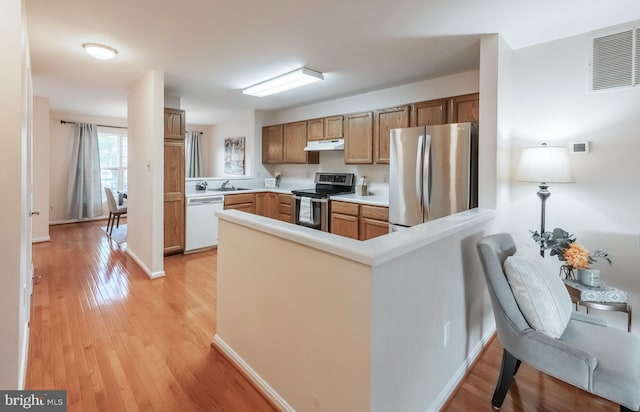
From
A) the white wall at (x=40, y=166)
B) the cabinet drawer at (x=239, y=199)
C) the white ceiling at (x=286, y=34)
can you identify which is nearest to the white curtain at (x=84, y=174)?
the white wall at (x=40, y=166)

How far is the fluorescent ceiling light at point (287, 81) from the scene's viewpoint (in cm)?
351

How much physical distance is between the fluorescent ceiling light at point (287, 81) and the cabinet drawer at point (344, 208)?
1595mm

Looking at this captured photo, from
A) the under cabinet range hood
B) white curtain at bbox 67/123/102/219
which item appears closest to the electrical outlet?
the under cabinet range hood

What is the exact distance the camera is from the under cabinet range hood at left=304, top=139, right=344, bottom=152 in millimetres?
4621

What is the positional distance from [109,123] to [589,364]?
8.69m

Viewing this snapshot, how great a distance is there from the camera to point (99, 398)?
5.82ft

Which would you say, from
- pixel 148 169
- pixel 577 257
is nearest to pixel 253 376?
pixel 577 257

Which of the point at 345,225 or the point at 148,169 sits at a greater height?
the point at 148,169

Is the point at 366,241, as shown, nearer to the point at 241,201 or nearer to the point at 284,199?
the point at 284,199

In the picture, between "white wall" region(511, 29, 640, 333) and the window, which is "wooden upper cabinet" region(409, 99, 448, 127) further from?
the window

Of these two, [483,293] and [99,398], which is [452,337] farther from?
[99,398]

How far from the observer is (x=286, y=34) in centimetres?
260

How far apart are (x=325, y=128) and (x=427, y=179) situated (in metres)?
2.27

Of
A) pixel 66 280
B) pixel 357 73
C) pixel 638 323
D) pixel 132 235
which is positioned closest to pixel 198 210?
pixel 132 235
